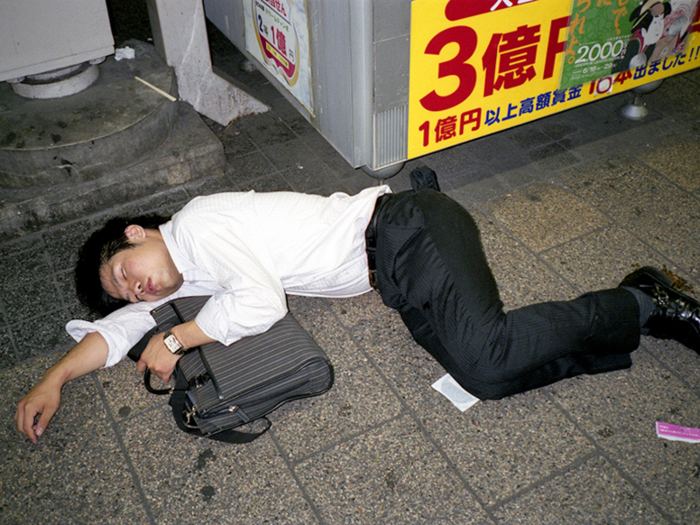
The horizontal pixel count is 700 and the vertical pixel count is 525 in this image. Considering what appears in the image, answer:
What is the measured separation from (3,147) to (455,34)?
2.53 meters

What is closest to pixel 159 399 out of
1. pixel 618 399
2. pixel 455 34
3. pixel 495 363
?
pixel 495 363

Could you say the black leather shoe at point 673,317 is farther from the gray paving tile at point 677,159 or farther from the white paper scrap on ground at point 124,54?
the white paper scrap on ground at point 124,54

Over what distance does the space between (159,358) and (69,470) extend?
1.79 ft

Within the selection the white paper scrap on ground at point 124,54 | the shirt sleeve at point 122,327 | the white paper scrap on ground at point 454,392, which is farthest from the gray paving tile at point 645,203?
the white paper scrap on ground at point 124,54

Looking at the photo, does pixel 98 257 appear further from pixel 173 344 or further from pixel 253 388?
pixel 253 388

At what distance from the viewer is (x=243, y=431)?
8.54 feet

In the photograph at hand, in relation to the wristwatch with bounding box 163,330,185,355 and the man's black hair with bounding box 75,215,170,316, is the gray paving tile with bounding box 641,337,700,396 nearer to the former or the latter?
the wristwatch with bounding box 163,330,185,355

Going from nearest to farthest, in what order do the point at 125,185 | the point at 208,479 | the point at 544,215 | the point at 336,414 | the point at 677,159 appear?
the point at 208,479 → the point at 336,414 → the point at 544,215 → the point at 125,185 → the point at 677,159

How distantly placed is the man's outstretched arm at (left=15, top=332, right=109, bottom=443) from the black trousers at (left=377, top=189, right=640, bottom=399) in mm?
1266

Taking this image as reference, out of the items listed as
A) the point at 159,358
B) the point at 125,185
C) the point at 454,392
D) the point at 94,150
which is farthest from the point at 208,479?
the point at 94,150

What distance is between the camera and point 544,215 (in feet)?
11.7

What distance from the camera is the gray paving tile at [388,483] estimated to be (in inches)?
90.4

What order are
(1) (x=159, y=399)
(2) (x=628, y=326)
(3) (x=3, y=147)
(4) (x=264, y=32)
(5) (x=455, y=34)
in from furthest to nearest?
(4) (x=264, y=32)
(3) (x=3, y=147)
(5) (x=455, y=34)
(1) (x=159, y=399)
(2) (x=628, y=326)

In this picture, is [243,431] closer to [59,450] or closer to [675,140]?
[59,450]
